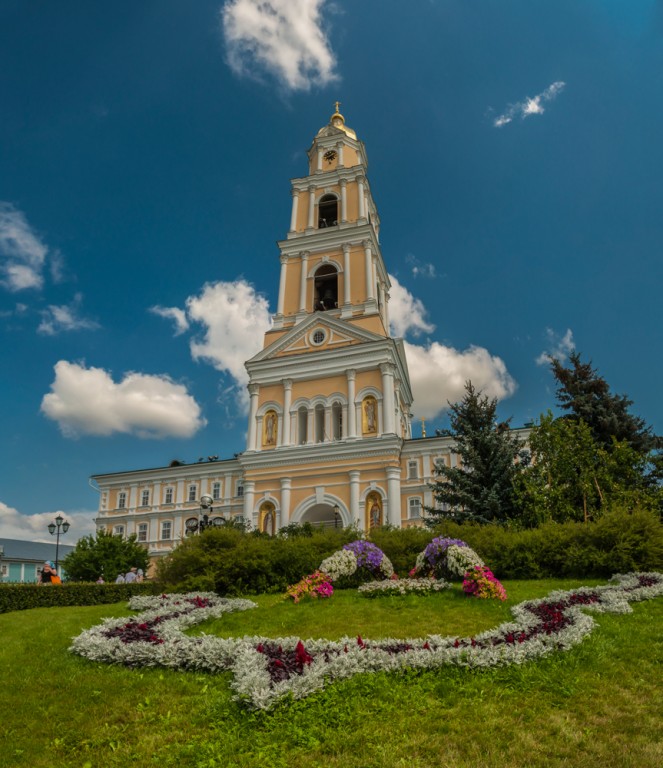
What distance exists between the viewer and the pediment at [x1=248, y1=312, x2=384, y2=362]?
121ft

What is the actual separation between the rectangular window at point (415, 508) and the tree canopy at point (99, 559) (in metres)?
17.2

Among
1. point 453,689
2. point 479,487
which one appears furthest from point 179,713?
point 479,487

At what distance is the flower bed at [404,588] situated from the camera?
41.5 feet

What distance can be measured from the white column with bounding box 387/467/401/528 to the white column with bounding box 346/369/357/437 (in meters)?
3.29

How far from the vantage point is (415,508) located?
3778cm

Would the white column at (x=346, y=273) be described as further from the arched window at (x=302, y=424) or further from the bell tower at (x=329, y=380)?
the arched window at (x=302, y=424)

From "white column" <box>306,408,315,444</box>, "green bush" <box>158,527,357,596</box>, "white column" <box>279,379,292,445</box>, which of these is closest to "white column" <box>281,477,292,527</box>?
"white column" <box>279,379,292,445</box>

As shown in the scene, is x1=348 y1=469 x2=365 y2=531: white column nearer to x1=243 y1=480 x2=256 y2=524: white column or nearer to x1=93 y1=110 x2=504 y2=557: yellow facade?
x1=93 y1=110 x2=504 y2=557: yellow facade

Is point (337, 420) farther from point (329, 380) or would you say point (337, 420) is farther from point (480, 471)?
point (480, 471)

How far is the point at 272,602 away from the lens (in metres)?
13.2

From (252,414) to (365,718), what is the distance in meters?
31.4

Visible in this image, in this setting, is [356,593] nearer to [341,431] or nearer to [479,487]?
[479,487]

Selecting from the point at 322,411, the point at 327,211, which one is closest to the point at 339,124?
the point at 327,211

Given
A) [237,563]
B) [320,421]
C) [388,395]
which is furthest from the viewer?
[320,421]
